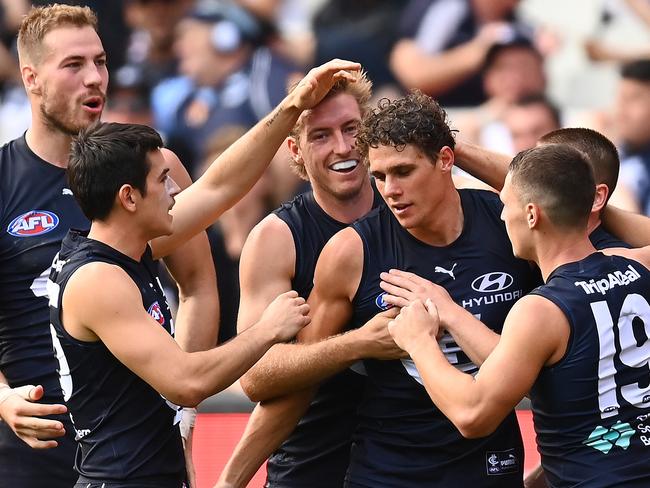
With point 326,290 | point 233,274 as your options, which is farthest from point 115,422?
point 233,274

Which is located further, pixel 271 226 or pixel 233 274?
pixel 233 274

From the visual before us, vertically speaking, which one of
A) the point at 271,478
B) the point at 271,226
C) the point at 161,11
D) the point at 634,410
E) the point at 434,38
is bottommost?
the point at 271,478

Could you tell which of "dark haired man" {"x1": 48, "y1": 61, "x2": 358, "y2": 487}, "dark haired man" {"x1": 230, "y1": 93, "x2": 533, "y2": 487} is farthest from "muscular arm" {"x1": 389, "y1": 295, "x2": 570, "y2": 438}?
"dark haired man" {"x1": 48, "y1": 61, "x2": 358, "y2": 487}

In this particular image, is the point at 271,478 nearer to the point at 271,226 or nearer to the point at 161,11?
the point at 271,226

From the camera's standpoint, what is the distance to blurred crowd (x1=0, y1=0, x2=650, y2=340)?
9148 millimetres

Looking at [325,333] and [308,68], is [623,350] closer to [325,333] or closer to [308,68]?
[325,333]

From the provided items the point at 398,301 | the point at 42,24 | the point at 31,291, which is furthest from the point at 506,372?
the point at 42,24

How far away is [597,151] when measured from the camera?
438cm

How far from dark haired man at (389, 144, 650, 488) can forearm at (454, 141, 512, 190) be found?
2.31 ft

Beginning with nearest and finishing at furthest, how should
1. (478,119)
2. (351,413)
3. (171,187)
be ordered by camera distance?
(171,187)
(351,413)
(478,119)

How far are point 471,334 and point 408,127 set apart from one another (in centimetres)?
81

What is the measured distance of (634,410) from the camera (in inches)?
150

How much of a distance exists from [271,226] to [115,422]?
1266mm

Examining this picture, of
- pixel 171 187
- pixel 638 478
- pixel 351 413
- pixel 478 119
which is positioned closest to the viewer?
pixel 638 478
